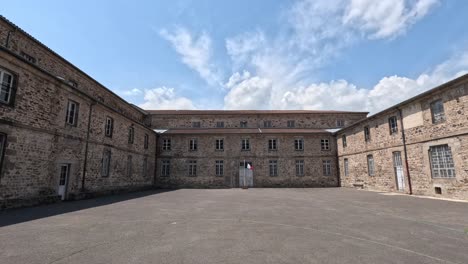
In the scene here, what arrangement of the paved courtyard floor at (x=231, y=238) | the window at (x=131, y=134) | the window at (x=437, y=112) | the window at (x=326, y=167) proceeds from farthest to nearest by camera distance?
1. the window at (x=326, y=167)
2. the window at (x=131, y=134)
3. the window at (x=437, y=112)
4. the paved courtyard floor at (x=231, y=238)

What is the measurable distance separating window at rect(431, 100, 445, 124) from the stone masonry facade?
0.06m

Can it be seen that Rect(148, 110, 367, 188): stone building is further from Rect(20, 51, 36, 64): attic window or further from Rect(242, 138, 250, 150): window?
Rect(20, 51, 36, 64): attic window

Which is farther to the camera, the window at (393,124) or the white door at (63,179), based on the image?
the window at (393,124)

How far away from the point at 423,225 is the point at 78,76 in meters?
19.1

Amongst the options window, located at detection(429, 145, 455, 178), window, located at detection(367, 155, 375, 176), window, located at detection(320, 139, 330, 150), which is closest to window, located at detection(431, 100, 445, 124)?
window, located at detection(429, 145, 455, 178)

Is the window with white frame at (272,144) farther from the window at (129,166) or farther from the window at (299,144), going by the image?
the window at (129,166)

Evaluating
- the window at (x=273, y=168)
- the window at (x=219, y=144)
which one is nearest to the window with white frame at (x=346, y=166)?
the window at (x=273, y=168)

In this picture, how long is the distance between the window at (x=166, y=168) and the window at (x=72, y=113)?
1167cm

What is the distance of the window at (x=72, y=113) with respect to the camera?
11555 mm

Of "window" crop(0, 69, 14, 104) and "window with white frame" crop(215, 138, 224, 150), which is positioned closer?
"window" crop(0, 69, 14, 104)

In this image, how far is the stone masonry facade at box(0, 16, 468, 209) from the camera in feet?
30.6

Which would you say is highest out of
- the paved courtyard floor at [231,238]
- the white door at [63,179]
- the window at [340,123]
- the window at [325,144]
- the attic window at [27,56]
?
the attic window at [27,56]

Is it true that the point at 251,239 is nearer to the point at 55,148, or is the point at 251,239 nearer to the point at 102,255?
the point at 102,255


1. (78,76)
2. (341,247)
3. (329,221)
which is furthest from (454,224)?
(78,76)
